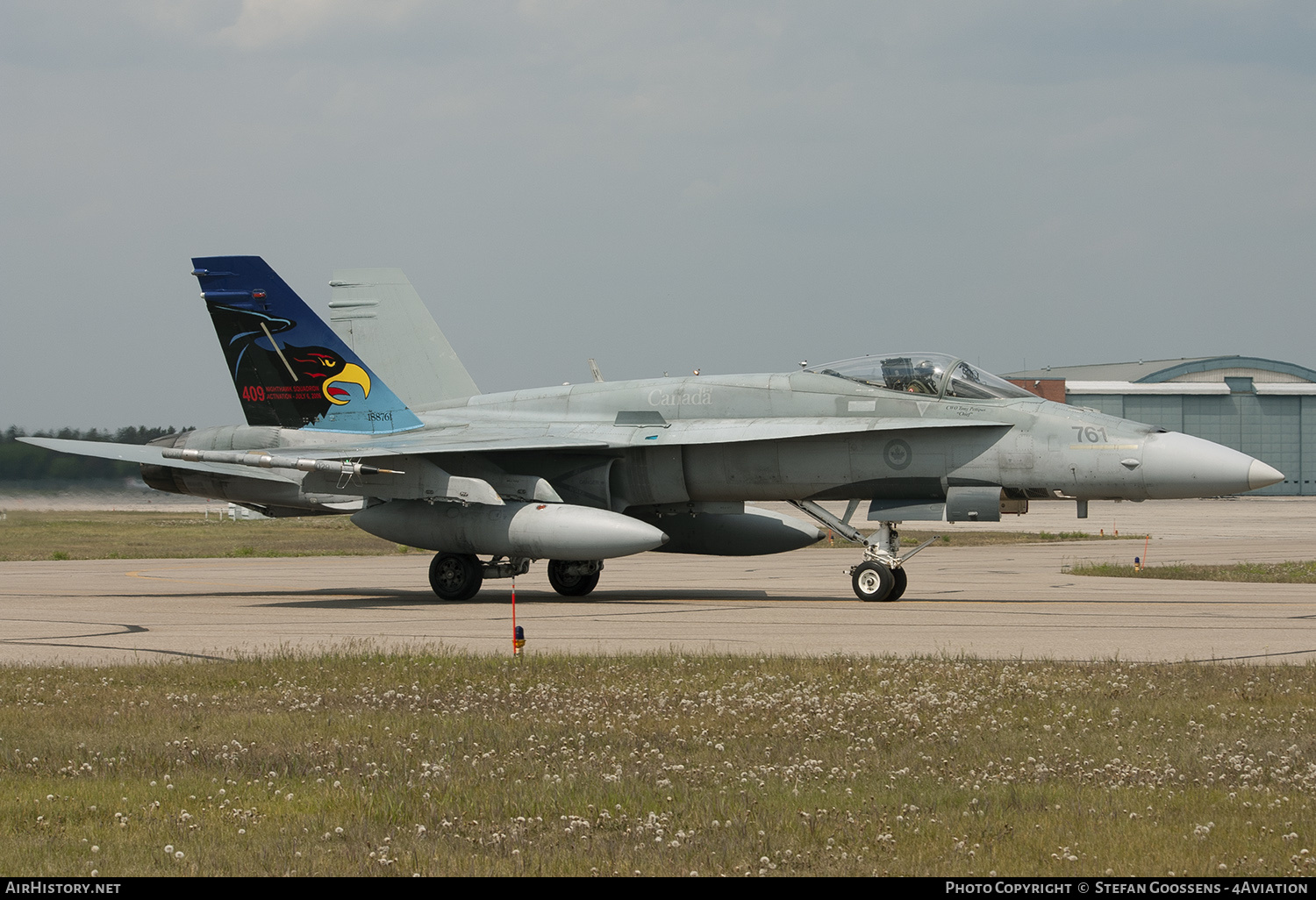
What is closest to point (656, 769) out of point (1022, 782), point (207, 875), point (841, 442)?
point (1022, 782)

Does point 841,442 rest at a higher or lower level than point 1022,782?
higher

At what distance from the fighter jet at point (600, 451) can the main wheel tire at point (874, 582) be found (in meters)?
0.03

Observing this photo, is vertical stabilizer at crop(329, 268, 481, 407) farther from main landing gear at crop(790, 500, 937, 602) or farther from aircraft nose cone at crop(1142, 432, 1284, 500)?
aircraft nose cone at crop(1142, 432, 1284, 500)

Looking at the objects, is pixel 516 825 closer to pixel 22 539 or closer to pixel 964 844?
pixel 964 844

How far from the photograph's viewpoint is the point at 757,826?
17.1 ft

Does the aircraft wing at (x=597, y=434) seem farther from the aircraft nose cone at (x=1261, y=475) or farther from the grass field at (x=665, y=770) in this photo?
the grass field at (x=665, y=770)

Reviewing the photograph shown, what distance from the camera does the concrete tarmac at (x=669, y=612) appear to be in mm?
11742

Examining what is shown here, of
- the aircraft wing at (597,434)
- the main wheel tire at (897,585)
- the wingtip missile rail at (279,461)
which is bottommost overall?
the main wheel tire at (897,585)

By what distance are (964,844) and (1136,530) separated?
1655 inches

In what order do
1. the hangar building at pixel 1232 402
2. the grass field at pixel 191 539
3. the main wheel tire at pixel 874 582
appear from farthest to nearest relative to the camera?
the hangar building at pixel 1232 402
the grass field at pixel 191 539
the main wheel tire at pixel 874 582

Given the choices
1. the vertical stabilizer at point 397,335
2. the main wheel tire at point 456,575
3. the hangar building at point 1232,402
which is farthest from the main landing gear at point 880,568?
the hangar building at point 1232,402

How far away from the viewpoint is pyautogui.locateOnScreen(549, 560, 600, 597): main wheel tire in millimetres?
18703

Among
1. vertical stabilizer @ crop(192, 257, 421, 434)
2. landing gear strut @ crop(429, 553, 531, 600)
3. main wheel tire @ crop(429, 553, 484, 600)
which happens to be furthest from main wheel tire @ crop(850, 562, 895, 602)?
vertical stabilizer @ crop(192, 257, 421, 434)

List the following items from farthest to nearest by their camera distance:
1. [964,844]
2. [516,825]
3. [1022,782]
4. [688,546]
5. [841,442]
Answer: [688,546], [841,442], [1022,782], [516,825], [964,844]
